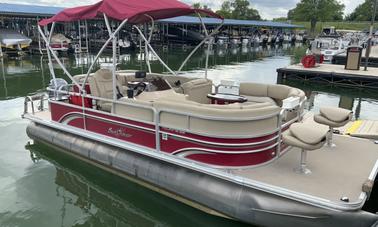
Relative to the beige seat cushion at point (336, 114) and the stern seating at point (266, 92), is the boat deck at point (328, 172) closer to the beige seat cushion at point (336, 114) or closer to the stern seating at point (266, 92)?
the beige seat cushion at point (336, 114)

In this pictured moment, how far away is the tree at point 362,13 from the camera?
3757 inches

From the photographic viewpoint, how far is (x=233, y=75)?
715 inches

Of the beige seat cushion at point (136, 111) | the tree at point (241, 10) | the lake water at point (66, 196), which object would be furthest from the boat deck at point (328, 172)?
the tree at point (241, 10)

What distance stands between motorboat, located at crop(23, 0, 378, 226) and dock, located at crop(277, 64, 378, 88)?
33.5 feet

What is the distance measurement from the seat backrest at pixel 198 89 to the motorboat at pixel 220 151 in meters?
0.02

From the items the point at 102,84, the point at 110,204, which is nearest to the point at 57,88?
the point at 102,84

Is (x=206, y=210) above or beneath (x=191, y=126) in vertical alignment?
beneath

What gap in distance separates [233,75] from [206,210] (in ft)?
46.4

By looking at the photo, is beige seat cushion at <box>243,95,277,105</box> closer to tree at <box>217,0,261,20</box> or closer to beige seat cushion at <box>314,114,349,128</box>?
beige seat cushion at <box>314,114,349,128</box>

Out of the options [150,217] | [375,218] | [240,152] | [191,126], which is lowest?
[150,217]

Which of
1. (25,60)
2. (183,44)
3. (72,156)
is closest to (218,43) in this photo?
(183,44)

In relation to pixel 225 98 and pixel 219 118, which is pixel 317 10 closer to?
pixel 225 98

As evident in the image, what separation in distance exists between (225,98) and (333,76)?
441 inches

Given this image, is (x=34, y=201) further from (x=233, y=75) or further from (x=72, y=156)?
(x=233, y=75)
